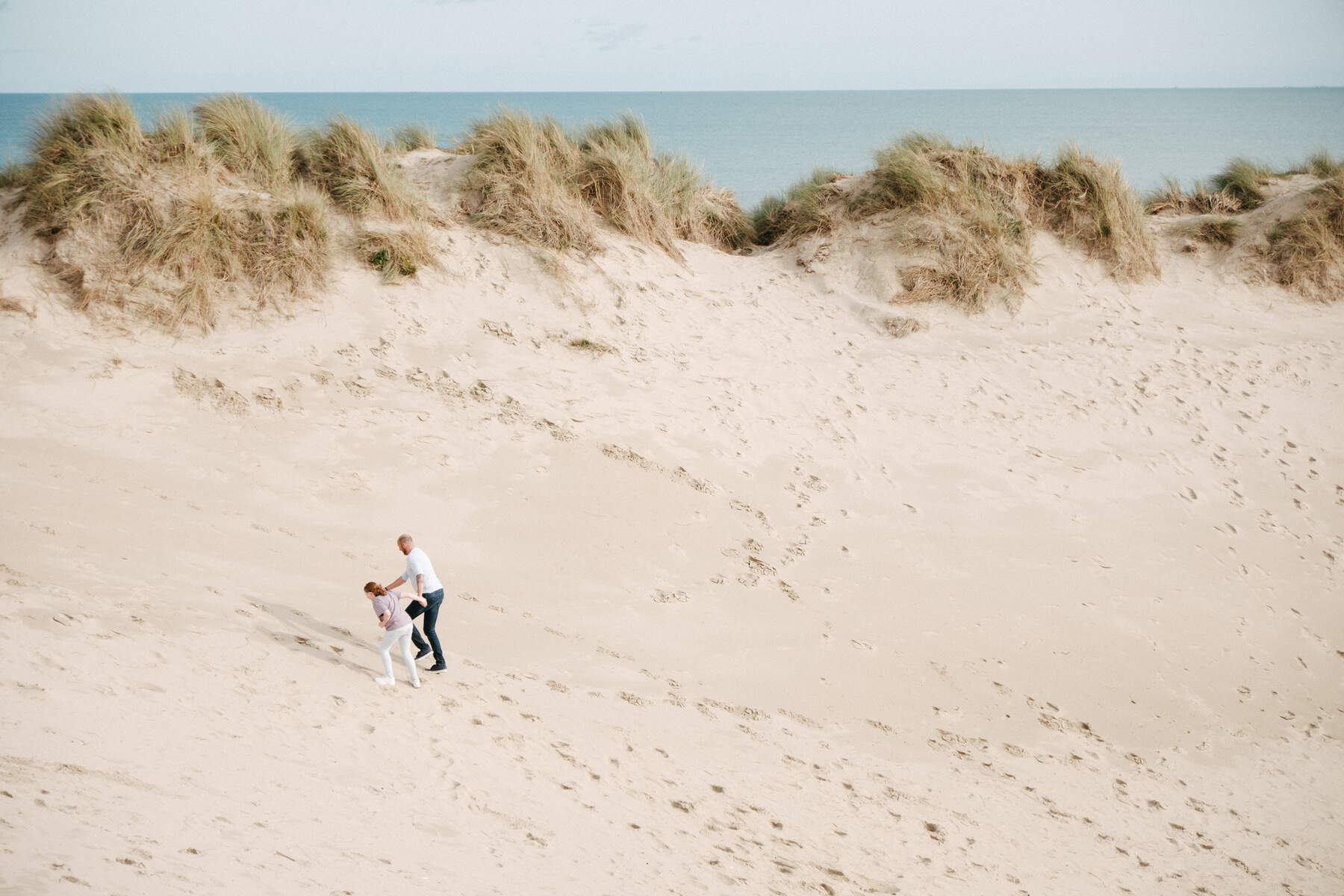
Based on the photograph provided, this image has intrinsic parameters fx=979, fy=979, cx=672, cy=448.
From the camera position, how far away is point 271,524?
716 cm

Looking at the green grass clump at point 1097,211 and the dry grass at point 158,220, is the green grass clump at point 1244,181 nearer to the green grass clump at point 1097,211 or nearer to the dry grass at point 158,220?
the green grass clump at point 1097,211

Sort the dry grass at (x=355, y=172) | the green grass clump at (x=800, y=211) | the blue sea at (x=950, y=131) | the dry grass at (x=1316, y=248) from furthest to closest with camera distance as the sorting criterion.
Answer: the blue sea at (x=950, y=131) < the dry grass at (x=1316, y=248) < the green grass clump at (x=800, y=211) < the dry grass at (x=355, y=172)

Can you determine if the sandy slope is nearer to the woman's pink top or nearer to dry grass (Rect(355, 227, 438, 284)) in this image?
dry grass (Rect(355, 227, 438, 284))

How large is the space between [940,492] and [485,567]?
445cm

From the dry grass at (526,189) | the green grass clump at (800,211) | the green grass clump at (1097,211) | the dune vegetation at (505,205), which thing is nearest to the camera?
the dune vegetation at (505,205)

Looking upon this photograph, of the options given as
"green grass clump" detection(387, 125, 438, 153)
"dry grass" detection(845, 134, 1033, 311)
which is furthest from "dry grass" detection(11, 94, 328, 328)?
"dry grass" detection(845, 134, 1033, 311)

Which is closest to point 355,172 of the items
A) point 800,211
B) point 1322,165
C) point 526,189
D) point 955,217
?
point 526,189

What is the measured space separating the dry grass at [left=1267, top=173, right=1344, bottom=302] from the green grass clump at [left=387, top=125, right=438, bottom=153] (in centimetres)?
1190

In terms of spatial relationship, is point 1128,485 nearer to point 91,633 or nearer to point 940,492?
point 940,492

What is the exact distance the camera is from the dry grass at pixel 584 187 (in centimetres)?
1128

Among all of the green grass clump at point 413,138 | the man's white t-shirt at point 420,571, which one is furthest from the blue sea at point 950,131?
Answer: the man's white t-shirt at point 420,571

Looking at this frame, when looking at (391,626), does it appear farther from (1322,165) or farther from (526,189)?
(1322,165)

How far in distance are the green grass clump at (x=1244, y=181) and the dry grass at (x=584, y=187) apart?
7829 mm

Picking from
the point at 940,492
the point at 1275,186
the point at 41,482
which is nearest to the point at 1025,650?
the point at 940,492
